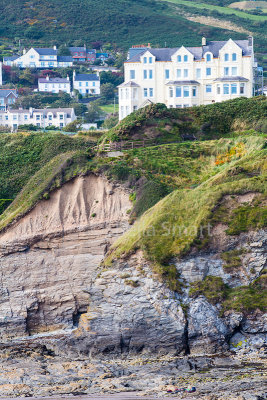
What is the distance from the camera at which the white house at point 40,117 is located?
282 feet

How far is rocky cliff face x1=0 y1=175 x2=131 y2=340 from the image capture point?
40500 millimetres

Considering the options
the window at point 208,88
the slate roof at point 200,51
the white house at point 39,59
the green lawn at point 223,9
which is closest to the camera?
the slate roof at point 200,51

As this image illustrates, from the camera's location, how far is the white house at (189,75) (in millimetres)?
61031

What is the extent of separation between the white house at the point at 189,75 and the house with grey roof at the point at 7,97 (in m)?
38.4

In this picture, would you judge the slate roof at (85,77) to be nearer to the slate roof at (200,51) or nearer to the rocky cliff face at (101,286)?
the slate roof at (200,51)

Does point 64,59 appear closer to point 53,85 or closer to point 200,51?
point 53,85

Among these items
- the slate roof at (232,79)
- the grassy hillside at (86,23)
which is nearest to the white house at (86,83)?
the grassy hillside at (86,23)

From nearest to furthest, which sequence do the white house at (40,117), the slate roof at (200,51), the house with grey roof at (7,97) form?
the slate roof at (200,51) < the white house at (40,117) < the house with grey roof at (7,97)

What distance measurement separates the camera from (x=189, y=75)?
204ft

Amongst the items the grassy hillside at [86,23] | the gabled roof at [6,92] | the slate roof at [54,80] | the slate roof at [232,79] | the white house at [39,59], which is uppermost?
the grassy hillside at [86,23]

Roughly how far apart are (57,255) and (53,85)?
245ft

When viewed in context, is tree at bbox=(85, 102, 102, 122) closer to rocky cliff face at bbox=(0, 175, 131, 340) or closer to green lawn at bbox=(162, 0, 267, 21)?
rocky cliff face at bbox=(0, 175, 131, 340)

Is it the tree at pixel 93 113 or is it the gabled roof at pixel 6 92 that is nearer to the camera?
the tree at pixel 93 113

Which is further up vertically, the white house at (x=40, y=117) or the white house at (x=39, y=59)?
the white house at (x=39, y=59)
